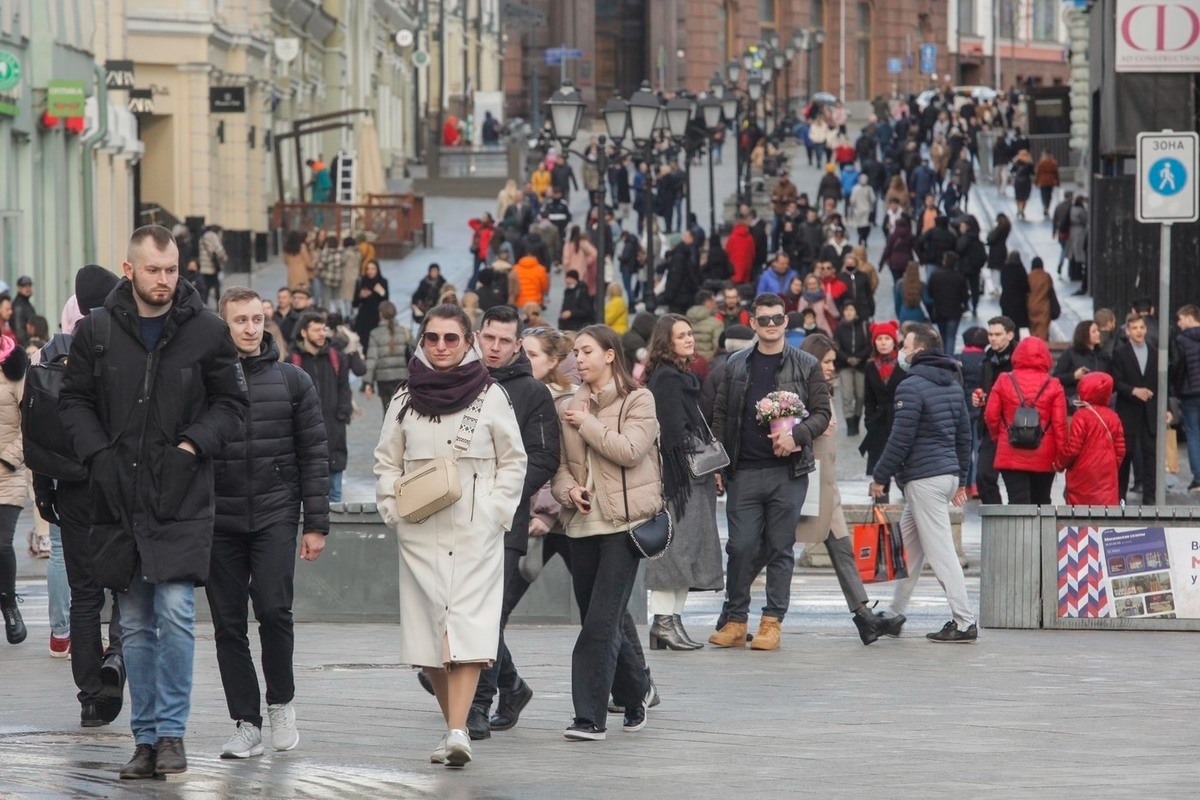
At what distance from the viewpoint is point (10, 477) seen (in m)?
12.4

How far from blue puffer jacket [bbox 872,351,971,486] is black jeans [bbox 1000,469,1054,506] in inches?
117

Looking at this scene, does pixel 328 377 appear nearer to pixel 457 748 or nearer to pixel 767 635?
pixel 767 635

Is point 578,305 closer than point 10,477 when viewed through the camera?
No

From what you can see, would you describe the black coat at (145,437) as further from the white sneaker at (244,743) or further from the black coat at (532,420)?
the black coat at (532,420)

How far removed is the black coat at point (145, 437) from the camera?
805 cm

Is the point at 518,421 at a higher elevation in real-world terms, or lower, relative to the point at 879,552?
higher

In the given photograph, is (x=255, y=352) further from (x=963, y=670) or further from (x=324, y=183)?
(x=324, y=183)

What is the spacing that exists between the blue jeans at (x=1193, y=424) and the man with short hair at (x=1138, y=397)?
62 centimetres

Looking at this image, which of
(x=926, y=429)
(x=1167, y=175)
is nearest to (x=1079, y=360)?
(x=1167, y=175)

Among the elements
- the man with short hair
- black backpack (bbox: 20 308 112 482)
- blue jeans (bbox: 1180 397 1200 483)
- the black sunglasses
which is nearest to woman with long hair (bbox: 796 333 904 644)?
the black sunglasses

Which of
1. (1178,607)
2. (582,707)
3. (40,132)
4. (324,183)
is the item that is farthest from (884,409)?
(324,183)

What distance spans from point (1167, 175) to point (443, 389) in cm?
757

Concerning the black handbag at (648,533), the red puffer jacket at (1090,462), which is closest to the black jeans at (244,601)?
the black handbag at (648,533)

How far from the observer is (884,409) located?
65.8ft
